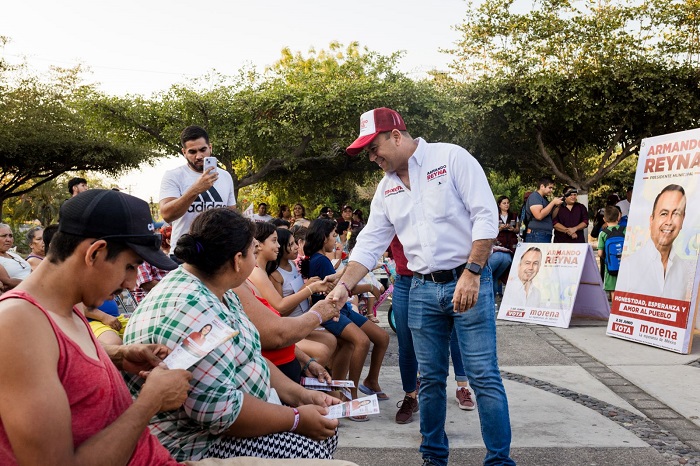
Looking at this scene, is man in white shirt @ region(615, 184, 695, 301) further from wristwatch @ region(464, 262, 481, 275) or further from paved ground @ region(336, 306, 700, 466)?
wristwatch @ region(464, 262, 481, 275)

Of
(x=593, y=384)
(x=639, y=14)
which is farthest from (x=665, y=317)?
(x=639, y=14)

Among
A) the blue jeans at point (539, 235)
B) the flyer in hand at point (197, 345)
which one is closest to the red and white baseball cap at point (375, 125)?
the flyer in hand at point (197, 345)

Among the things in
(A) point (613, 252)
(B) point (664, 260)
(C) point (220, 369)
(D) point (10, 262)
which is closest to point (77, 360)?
(C) point (220, 369)

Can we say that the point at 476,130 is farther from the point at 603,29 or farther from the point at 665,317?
the point at 665,317

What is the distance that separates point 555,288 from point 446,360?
5549 mm

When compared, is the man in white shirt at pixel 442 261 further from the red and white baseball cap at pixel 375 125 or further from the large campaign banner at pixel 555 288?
the large campaign banner at pixel 555 288

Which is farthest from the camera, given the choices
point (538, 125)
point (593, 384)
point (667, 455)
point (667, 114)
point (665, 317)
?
point (538, 125)

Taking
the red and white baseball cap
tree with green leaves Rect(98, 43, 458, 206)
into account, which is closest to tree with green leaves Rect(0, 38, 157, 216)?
tree with green leaves Rect(98, 43, 458, 206)

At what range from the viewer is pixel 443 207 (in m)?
3.61

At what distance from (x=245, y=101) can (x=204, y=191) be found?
18.7 metres

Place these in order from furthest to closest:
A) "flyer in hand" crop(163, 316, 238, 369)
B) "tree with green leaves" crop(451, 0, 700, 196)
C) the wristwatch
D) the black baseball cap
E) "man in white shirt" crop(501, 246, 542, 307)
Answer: "tree with green leaves" crop(451, 0, 700, 196) → "man in white shirt" crop(501, 246, 542, 307) → the wristwatch → "flyer in hand" crop(163, 316, 238, 369) → the black baseball cap

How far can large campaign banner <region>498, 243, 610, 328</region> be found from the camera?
8688mm

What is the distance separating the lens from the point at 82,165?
2923 cm

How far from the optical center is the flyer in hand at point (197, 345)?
1.97m
